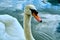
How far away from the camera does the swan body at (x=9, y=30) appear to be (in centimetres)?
154

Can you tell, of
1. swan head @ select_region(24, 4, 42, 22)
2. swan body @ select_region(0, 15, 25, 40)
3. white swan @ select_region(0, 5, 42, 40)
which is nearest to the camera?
swan head @ select_region(24, 4, 42, 22)

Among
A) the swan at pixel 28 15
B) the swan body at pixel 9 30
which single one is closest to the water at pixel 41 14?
the swan body at pixel 9 30

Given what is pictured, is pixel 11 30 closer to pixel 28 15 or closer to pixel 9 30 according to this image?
pixel 9 30

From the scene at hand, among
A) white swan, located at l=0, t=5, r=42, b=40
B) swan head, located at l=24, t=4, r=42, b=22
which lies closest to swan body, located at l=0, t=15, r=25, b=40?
white swan, located at l=0, t=5, r=42, b=40

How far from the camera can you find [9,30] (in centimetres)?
162

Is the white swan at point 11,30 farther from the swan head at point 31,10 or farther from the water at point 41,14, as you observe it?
the water at point 41,14

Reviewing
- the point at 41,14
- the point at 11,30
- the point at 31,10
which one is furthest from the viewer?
the point at 41,14

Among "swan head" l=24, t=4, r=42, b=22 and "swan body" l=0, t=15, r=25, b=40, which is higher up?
"swan head" l=24, t=4, r=42, b=22

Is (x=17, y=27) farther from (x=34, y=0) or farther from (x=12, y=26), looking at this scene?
(x=34, y=0)

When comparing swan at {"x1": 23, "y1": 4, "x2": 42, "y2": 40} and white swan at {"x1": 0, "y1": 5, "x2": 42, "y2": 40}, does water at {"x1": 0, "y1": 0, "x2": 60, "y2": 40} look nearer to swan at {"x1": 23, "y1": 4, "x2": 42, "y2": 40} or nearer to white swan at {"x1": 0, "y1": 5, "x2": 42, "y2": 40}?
white swan at {"x1": 0, "y1": 5, "x2": 42, "y2": 40}

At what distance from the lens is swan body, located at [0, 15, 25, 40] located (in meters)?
1.54

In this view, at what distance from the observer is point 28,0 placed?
235 centimetres

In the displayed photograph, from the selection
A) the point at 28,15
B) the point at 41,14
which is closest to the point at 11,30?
the point at 28,15

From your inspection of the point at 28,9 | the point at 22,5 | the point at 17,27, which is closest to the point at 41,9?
the point at 22,5
